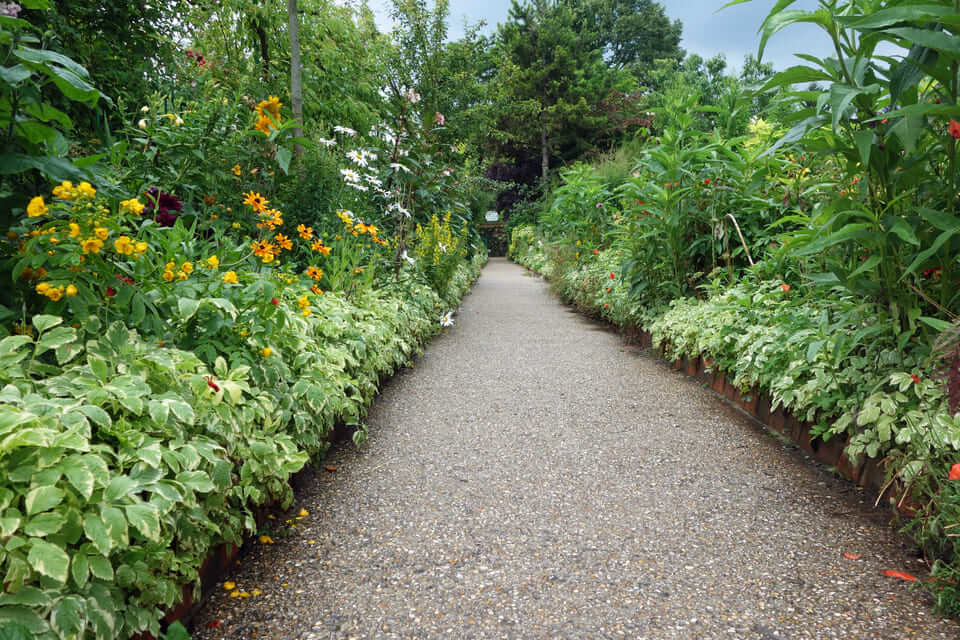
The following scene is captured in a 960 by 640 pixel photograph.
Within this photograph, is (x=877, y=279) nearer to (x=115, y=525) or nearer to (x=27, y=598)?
(x=115, y=525)

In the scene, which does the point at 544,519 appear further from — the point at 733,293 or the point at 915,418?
the point at 733,293

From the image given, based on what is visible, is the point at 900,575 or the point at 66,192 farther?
the point at 900,575

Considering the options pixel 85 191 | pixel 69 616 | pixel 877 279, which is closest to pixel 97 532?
pixel 69 616

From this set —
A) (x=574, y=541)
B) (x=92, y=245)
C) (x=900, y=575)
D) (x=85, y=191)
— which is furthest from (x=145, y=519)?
(x=900, y=575)

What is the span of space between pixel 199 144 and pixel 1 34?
1472 millimetres

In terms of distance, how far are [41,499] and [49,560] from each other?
11 cm

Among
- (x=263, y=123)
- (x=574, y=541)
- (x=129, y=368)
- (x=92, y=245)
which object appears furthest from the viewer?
(x=263, y=123)

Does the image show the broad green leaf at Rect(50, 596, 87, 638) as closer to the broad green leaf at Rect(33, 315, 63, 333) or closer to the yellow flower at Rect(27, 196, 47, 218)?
the broad green leaf at Rect(33, 315, 63, 333)

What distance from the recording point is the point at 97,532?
0.95 m

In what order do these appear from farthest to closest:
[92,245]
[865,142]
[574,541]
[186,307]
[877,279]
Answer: [877,279] → [574,541] → [865,142] → [186,307] → [92,245]

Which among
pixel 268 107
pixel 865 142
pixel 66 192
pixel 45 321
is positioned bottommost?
pixel 45 321

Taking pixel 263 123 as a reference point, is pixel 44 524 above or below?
below

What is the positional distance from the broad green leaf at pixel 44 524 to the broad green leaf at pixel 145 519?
0.36ft

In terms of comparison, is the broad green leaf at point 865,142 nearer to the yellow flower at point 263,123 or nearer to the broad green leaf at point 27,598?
the yellow flower at point 263,123
